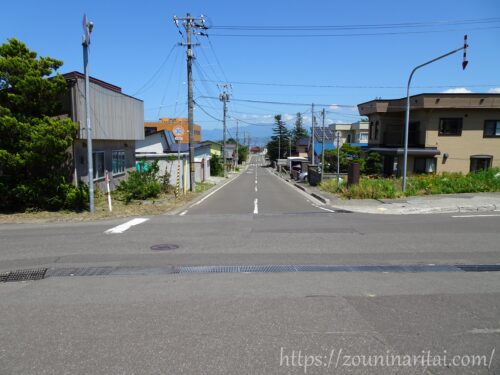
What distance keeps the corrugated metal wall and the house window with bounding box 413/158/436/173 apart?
21.5m

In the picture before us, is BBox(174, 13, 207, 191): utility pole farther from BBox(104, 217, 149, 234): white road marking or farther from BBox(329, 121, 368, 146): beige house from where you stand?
BBox(329, 121, 368, 146): beige house

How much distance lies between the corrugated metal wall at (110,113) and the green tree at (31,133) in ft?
2.42

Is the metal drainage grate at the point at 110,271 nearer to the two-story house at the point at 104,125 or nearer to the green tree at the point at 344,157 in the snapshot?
the two-story house at the point at 104,125

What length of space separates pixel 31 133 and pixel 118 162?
8311 mm

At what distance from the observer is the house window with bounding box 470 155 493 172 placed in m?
32.2

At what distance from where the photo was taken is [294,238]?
10195 mm

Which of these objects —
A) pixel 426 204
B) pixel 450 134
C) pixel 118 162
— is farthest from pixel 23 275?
pixel 450 134

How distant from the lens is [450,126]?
32438 mm

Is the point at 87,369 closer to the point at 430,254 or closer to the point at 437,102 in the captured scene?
the point at 430,254

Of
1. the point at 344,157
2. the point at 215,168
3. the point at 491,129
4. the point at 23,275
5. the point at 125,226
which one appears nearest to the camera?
the point at 23,275

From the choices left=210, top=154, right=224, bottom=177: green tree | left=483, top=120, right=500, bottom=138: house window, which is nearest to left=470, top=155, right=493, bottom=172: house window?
left=483, top=120, right=500, bottom=138: house window

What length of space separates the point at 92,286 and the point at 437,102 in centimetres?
3092

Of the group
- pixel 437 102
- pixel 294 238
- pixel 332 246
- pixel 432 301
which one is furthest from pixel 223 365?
pixel 437 102

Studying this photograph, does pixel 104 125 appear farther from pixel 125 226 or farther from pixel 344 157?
pixel 344 157
